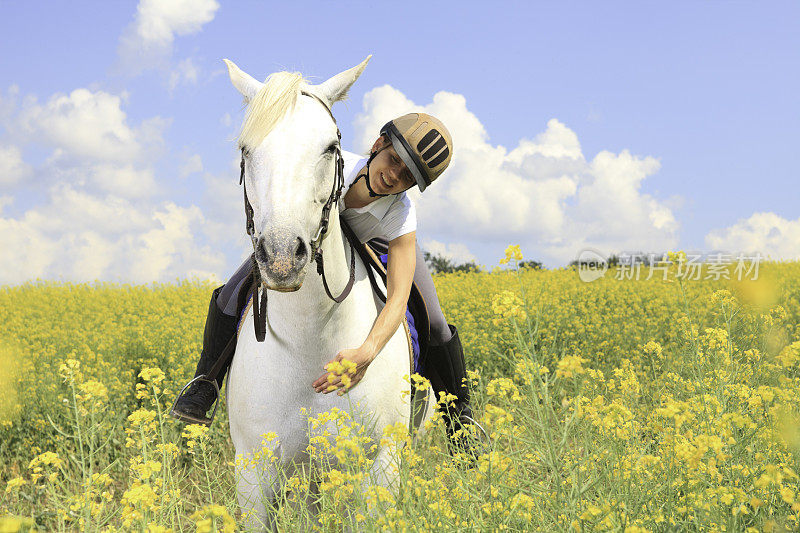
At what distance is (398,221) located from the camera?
2.86 metres

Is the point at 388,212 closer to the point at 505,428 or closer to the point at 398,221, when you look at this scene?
the point at 398,221

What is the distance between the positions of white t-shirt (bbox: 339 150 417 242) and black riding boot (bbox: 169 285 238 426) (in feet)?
3.40

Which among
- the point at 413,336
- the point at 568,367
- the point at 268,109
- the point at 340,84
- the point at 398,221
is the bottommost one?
the point at 568,367

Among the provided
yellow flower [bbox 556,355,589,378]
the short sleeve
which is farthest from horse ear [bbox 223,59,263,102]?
yellow flower [bbox 556,355,589,378]

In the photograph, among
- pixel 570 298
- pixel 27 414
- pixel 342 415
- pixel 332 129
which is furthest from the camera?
pixel 570 298

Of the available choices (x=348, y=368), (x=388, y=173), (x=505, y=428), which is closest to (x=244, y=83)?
(x=388, y=173)

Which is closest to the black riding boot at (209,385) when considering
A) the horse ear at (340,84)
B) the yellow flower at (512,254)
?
the horse ear at (340,84)

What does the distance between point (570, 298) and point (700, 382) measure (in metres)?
6.47

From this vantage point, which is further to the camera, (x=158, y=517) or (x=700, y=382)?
(x=700, y=382)

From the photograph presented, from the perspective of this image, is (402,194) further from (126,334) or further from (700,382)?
(126,334)

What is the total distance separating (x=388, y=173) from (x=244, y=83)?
0.83 meters

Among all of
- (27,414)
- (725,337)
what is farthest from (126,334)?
(725,337)

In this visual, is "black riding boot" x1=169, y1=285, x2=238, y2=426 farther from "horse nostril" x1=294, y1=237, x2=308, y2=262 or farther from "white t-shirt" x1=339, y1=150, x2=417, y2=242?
"horse nostril" x1=294, y1=237, x2=308, y2=262

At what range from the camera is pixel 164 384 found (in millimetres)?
6109
